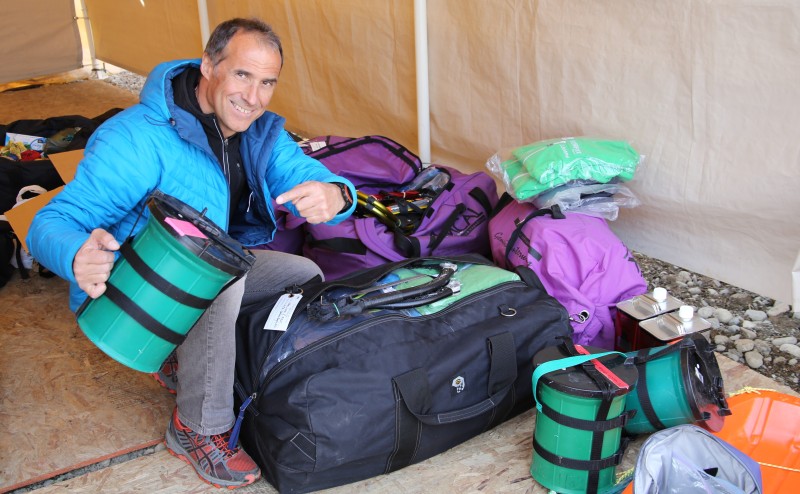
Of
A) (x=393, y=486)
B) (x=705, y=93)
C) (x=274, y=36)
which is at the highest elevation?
(x=274, y=36)

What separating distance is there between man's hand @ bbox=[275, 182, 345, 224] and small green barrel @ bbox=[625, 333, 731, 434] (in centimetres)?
95

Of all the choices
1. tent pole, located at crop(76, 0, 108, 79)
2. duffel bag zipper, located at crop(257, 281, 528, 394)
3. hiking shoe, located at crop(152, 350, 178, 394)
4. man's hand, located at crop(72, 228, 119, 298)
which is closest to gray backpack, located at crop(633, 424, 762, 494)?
duffel bag zipper, located at crop(257, 281, 528, 394)

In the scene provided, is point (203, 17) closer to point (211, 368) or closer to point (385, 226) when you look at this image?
point (385, 226)

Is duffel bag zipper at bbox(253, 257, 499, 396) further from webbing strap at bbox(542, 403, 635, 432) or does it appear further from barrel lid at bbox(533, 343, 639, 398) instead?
webbing strap at bbox(542, 403, 635, 432)

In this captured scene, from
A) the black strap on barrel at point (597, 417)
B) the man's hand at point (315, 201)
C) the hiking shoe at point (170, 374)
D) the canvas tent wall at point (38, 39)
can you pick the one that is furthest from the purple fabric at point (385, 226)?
the canvas tent wall at point (38, 39)

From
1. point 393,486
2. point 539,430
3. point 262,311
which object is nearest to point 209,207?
point 262,311

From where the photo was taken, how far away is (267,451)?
1.95m

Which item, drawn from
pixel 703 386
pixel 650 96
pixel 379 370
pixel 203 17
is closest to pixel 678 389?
pixel 703 386

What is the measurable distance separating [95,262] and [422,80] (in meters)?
2.46

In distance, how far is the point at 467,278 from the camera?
2391mm

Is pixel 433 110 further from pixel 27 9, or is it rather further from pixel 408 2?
pixel 27 9

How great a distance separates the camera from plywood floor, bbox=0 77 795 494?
2.05m

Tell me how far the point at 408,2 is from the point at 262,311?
2251mm

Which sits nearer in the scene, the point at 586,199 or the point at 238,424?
the point at 238,424
